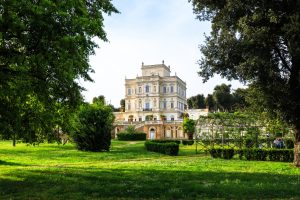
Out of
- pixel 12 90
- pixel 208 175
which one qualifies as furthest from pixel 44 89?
pixel 208 175

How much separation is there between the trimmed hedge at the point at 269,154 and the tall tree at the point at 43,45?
16.6m

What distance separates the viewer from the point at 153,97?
4016 inches

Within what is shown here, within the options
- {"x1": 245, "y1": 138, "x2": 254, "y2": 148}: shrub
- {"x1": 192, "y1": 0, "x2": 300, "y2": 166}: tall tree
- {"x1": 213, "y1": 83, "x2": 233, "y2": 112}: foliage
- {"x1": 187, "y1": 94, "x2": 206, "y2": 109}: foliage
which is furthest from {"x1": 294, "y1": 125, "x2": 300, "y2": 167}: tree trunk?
{"x1": 187, "y1": 94, "x2": 206, "y2": 109}: foliage

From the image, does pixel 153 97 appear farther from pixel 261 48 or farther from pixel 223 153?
pixel 261 48

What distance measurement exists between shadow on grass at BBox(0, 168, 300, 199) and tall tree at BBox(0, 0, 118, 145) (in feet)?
9.84

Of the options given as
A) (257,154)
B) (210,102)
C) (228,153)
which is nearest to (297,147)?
(257,154)

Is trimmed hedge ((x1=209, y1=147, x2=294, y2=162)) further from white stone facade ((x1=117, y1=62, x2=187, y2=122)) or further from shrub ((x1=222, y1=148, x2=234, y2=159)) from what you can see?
white stone facade ((x1=117, y1=62, x2=187, y2=122))

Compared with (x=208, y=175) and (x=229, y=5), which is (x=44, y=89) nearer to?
(x=208, y=175)

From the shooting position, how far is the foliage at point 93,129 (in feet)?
110

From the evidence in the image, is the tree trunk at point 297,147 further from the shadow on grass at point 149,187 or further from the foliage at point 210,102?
the foliage at point 210,102

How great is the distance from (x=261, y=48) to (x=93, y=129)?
19.1 m

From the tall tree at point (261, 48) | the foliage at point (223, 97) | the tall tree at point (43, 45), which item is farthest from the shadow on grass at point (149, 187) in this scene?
the foliage at point (223, 97)

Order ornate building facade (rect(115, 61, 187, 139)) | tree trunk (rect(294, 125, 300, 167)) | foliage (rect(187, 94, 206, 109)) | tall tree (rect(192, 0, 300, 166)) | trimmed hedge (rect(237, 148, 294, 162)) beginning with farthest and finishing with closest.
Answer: foliage (rect(187, 94, 206, 109)) < ornate building facade (rect(115, 61, 187, 139)) < trimmed hedge (rect(237, 148, 294, 162)) < tree trunk (rect(294, 125, 300, 167)) < tall tree (rect(192, 0, 300, 166))

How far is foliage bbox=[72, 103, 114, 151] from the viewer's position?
3359cm
